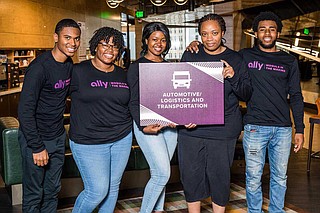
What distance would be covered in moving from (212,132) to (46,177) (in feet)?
3.80

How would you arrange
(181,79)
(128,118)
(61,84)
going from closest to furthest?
(61,84) → (181,79) → (128,118)

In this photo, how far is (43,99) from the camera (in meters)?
2.86

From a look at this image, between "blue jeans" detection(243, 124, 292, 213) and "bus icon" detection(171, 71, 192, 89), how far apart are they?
0.66 metres

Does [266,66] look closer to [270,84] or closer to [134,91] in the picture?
[270,84]

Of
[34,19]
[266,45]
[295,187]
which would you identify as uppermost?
[34,19]

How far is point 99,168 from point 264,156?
124 centimetres

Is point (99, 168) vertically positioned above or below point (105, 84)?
below

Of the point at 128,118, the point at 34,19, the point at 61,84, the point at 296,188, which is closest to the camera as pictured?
the point at 61,84

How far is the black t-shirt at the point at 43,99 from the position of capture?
2.74m

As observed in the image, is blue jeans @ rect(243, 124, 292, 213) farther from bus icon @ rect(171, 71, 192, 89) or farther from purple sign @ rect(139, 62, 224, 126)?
bus icon @ rect(171, 71, 192, 89)

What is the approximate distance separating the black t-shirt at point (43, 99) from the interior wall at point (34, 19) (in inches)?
296

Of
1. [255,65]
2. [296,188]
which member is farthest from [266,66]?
[296,188]

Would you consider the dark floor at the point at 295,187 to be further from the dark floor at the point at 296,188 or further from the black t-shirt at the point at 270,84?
the black t-shirt at the point at 270,84

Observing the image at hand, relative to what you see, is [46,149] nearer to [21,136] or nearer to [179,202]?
[21,136]
